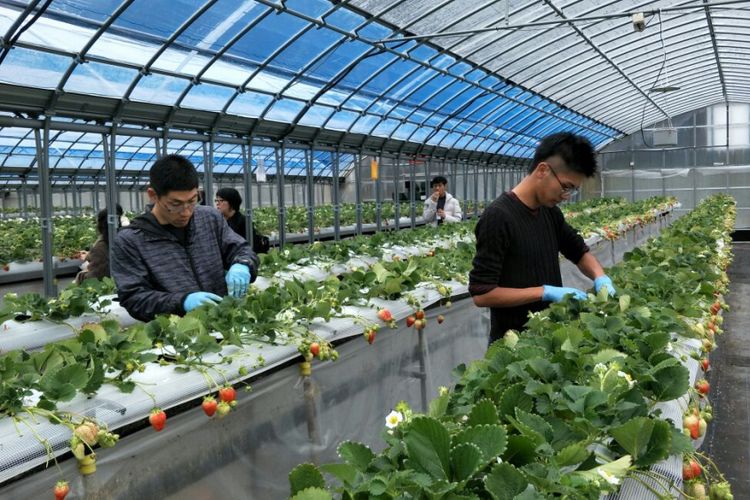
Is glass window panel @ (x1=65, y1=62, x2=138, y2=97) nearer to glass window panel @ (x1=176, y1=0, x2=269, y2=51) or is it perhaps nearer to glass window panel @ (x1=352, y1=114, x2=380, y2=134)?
glass window panel @ (x1=176, y1=0, x2=269, y2=51)

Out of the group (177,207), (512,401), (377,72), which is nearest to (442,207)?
(377,72)

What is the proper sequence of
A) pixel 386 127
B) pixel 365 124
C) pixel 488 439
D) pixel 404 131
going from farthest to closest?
pixel 404 131 < pixel 386 127 < pixel 365 124 < pixel 488 439

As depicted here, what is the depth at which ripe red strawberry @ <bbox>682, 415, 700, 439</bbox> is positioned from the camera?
195 centimetres

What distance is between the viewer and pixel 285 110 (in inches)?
470

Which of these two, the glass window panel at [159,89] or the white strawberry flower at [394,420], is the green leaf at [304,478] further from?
the glass window panel at [159,89]

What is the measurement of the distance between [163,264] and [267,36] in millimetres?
6882

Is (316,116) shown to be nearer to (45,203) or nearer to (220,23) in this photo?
(220,23)

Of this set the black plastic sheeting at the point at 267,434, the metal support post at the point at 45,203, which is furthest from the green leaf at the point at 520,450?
the metal support post at the point at 45,203

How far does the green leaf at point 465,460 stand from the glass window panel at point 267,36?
857cm

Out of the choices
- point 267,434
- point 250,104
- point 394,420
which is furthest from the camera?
point 250,104

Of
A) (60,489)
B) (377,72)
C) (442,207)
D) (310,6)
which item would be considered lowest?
(60,489)

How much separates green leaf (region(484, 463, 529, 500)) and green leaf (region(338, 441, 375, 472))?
0.97 feet

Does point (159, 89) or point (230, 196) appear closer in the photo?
point (230, 196)

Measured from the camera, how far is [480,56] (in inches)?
534
